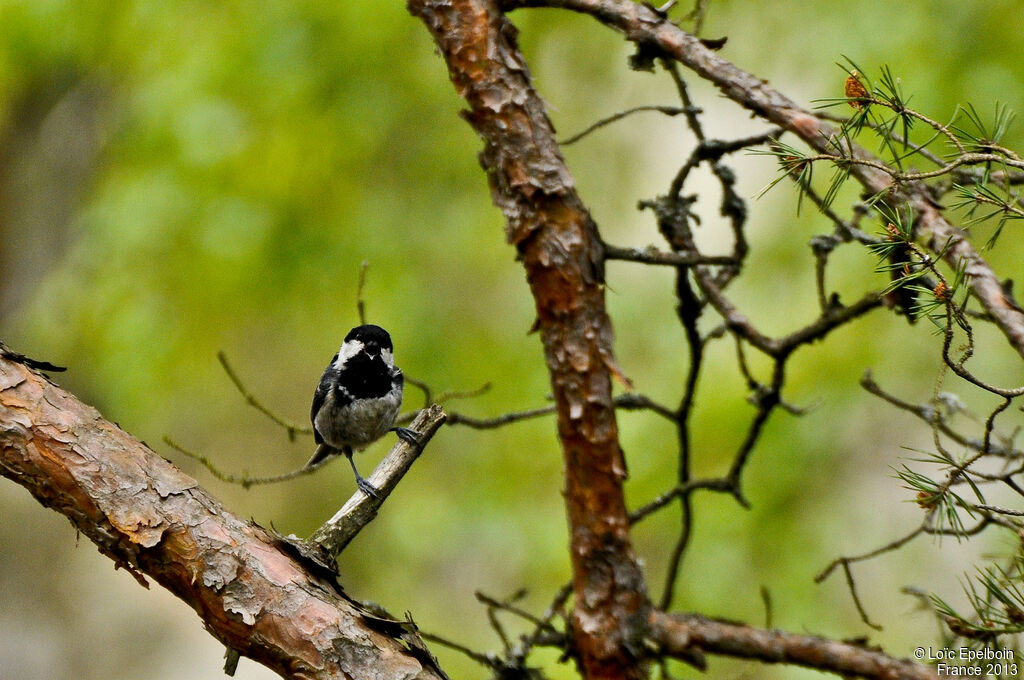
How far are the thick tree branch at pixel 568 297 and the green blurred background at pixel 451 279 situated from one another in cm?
220

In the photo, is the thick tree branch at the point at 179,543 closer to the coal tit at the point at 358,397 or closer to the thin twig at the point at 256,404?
the thin twig at the point at 256,404

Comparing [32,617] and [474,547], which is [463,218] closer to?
[474,547]

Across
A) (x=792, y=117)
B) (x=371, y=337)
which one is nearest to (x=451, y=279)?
(x=371, y=337)

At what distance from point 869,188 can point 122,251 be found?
4.36 meters

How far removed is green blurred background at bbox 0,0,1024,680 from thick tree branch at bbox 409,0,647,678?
2199mm

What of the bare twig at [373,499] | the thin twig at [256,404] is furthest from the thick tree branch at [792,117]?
the thin twig at [256,404]

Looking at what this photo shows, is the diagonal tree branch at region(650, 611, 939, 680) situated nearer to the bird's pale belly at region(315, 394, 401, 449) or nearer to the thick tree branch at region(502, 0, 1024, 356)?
the thick tree branch at region(502, 0, 1024, 356)

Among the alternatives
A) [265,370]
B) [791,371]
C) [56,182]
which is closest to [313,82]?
[265,370]

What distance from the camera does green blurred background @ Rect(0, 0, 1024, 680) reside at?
4645mm

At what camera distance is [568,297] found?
90.0 inches

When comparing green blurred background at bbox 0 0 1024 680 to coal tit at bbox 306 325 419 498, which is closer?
coal tit at bbox 306 325 419 498

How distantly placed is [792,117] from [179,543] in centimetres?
175

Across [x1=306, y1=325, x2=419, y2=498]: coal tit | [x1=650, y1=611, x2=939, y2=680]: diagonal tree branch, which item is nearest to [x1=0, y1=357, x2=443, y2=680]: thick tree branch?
[x1=650, y1=611, x2=939, y2=680]: diagonal tree branch

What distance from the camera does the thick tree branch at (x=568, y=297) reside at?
2283 mm
